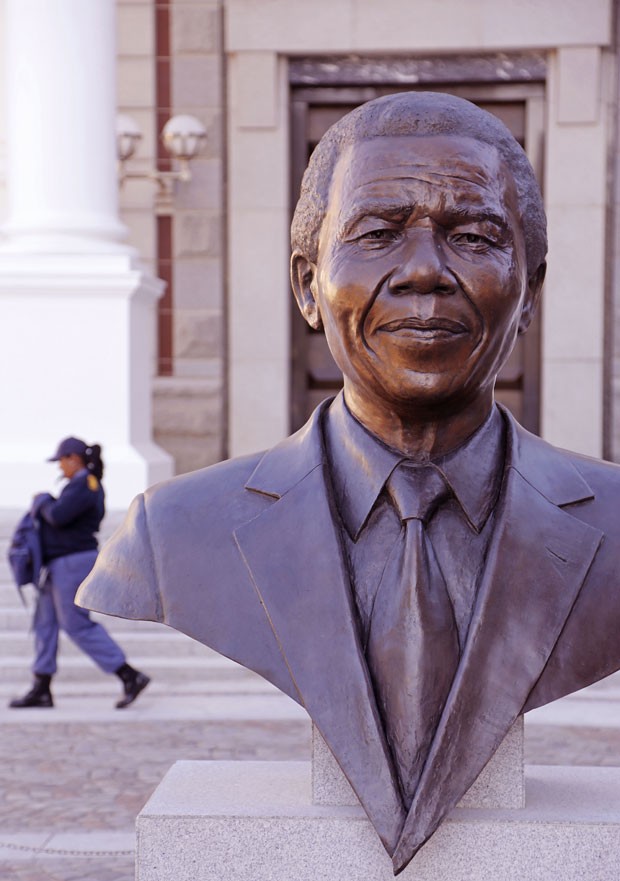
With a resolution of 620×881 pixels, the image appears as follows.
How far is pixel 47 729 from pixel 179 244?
6.64 m

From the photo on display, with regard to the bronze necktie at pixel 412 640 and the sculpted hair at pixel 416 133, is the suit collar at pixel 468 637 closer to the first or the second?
the bronze necktie at pixel 412 640

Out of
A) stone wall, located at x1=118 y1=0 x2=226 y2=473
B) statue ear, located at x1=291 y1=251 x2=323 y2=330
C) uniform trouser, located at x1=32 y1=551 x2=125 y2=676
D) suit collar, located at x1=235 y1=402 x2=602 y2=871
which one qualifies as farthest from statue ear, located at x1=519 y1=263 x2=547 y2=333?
stone wall, located at x1=118 y1=0 x2=226 y2=473

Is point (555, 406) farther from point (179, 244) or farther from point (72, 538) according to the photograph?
point (72, 538)

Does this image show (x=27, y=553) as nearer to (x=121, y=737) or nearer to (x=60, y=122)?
(x=121, y=737)

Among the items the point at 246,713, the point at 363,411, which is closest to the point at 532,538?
the point at 363,411

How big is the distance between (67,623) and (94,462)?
34.9 inches

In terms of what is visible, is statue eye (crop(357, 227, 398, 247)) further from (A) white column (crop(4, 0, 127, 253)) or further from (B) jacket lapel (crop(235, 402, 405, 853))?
(A) white column (crop(4, 0, 127, 253))

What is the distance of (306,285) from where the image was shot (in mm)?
2736

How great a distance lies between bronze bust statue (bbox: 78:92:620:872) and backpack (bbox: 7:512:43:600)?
12.8 feet

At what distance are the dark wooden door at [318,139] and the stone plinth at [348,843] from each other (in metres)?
8.96

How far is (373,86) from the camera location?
38.4 ft

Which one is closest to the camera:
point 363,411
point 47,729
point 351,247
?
point 351,247

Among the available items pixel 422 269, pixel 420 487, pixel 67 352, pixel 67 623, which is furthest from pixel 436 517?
pixel 67 352

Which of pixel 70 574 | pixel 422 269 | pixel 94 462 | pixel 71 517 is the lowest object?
pixel 70 574
